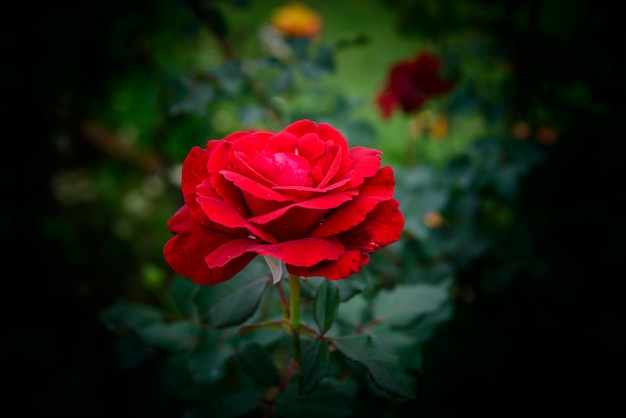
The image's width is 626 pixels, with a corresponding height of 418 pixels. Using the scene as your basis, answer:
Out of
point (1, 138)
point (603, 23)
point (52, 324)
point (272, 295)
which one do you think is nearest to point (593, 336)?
point (603, 23)

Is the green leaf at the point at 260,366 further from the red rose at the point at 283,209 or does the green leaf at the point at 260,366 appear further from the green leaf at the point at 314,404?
the red rose at the point at 283,209

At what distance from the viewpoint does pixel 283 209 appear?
29 centimetres

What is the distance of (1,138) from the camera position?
106cm

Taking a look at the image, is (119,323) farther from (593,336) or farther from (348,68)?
(348,68)

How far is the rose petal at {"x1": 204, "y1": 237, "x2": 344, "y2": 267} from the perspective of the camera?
280 mm

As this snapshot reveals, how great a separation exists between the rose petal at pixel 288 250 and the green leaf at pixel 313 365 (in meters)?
0.11

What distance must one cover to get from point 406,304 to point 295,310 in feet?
0.71

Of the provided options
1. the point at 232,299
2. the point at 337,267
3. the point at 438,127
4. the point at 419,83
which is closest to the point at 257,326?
the point at 232,299

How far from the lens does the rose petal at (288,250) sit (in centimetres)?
28

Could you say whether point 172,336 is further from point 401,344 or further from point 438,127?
point 438,127

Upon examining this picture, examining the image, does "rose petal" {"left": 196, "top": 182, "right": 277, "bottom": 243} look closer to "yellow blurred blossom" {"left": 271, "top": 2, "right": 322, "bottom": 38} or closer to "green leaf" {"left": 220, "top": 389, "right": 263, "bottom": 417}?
"green leaf" {"left": 220, "top": 389, "right": 263, "bottom": 417}

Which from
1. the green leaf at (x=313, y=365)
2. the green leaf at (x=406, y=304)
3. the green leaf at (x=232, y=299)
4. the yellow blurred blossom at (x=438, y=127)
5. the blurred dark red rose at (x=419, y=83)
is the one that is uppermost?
the yellow blurred blossom at (x=438, y=127)

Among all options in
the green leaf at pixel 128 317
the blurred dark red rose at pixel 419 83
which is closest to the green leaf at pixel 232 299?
the green leaf at pixel 128 317

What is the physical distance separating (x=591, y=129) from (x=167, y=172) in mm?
1139
